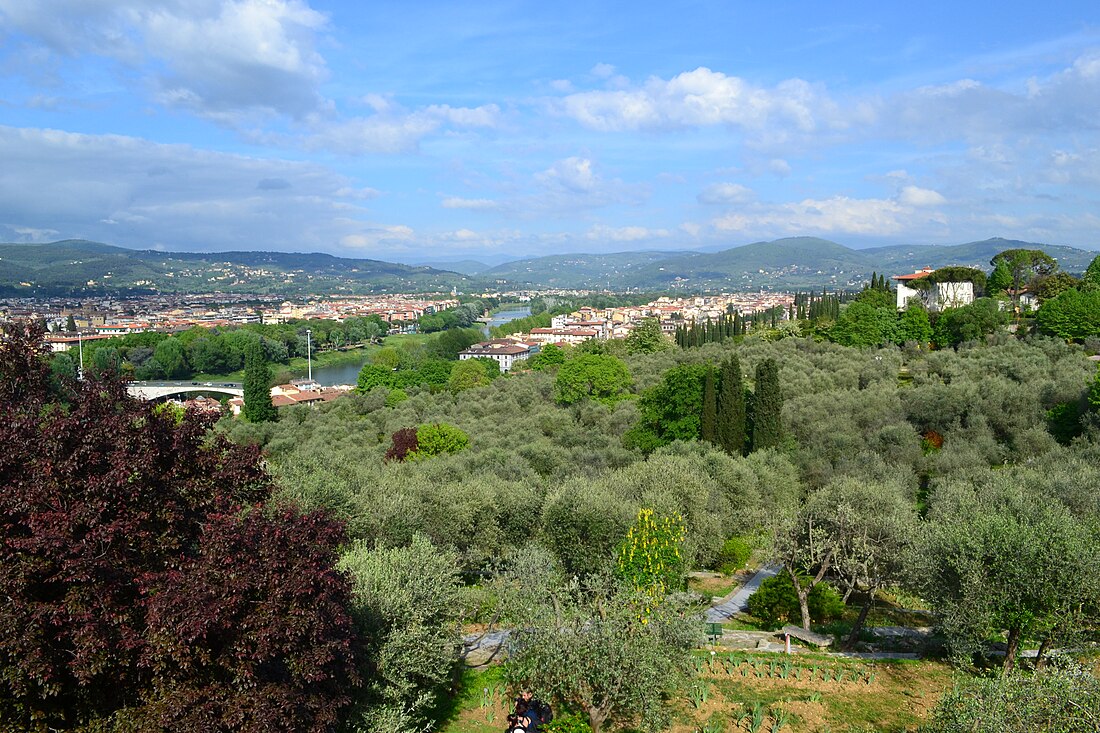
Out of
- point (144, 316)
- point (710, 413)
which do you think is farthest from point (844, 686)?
point (144, 316)

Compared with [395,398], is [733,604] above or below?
below

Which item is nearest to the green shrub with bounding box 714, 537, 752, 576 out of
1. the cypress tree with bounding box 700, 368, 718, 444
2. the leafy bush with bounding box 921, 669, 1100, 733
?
the cypress tree with bounding box 700, 368, 718, 444

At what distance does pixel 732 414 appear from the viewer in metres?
34.1

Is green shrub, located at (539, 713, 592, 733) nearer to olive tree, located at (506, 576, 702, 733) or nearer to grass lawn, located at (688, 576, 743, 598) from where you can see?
olive tree, located at (506, 576, 702, 733)

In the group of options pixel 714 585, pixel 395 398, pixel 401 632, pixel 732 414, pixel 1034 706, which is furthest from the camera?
pixel 395 398

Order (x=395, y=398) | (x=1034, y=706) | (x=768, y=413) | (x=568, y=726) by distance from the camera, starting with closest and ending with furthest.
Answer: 1. (x=1034, y=706)
2. (x=568, y=726)
3. (x=768, y=413)
4. (x=395, y=398)

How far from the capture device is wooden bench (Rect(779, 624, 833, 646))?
1655 cm

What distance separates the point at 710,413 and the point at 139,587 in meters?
29.7

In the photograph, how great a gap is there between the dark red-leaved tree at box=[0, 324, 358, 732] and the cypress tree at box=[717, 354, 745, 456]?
27.2 metres

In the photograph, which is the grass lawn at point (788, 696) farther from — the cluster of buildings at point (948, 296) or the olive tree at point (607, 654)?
the cluster of buildings at point (948, 296)

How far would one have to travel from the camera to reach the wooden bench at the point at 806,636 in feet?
54.3

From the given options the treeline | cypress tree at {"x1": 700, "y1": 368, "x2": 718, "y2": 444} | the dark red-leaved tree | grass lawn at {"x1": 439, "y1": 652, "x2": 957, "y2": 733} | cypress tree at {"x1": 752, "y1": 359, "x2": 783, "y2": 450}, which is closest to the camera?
the dark red-leaved tree

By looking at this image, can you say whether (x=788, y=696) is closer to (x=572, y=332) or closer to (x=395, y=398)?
(x=395, y=398)

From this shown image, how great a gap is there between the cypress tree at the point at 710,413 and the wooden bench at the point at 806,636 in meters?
17.6
